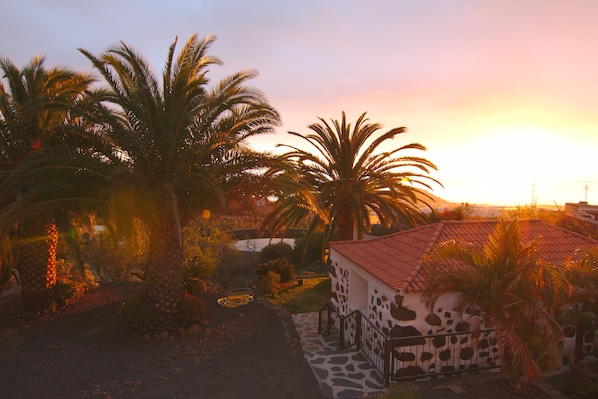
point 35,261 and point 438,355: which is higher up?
point 35,261

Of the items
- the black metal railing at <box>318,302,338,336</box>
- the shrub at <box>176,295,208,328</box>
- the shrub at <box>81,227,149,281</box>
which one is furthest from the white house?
the shrub at <box>81,227,149,281</box>

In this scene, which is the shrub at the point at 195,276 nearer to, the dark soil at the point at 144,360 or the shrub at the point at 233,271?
the dark soil at the point at 144,360

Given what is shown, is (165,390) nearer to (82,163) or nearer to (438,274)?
(82,163)

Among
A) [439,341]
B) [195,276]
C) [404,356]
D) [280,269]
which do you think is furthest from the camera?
[280,269]

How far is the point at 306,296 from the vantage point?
1684 centimetres

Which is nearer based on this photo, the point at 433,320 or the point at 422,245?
the point at 433,320

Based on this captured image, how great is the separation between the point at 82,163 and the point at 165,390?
5.48 metres

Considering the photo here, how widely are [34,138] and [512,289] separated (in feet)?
41.3

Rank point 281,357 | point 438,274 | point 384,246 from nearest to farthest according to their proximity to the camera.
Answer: point 438,274 < point 281,357 < point 384,246

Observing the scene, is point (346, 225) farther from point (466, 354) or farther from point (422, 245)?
point (466, 354)

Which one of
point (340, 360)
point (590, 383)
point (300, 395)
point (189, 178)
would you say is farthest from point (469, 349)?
point (189, 178)

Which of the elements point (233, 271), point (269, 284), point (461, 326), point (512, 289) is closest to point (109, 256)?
point (233, 271)

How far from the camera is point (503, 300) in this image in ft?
25.8

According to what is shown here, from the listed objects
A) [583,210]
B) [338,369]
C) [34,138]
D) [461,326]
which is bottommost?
[338,369]
